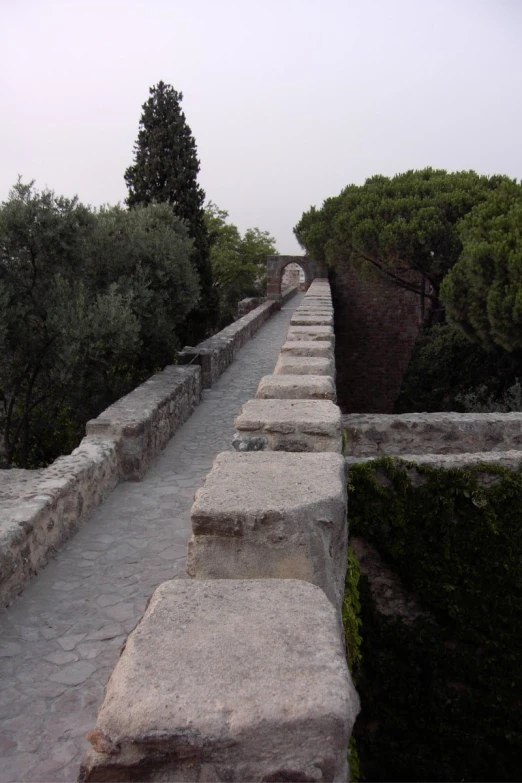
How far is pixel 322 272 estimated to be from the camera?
81.5 ft

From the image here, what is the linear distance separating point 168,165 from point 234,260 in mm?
17939

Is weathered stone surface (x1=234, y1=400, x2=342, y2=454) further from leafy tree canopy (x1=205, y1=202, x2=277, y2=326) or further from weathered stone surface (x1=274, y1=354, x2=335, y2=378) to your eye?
leafy tree canopy (x1=205, y1=202, x2=277, y2=326)

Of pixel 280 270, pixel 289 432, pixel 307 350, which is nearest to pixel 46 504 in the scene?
pixel 289 432

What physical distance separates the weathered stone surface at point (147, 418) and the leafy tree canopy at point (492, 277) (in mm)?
5988

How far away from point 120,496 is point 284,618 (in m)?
3.66

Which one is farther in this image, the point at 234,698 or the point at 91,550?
the point at 91,550

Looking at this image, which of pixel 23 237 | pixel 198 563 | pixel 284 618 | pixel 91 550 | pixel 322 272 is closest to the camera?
pixel 284 618

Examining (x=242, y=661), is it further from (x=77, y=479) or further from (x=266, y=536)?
(x=77, y=479)

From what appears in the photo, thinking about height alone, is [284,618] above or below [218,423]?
above

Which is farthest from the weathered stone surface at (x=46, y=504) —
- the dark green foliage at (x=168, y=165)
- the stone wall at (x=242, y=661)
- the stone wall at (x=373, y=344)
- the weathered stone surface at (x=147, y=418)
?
the stone wall at (x=373, y=344)

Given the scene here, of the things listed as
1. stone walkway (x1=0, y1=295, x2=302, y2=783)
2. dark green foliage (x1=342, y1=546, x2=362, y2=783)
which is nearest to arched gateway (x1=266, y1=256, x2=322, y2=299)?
stone walkway (x1=0, y1=295, x2=302, y2=783)

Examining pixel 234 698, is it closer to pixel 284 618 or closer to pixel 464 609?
pixel 284 618

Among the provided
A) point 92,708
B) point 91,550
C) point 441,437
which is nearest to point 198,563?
point 92,708

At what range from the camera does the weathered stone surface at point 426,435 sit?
20.0ft
